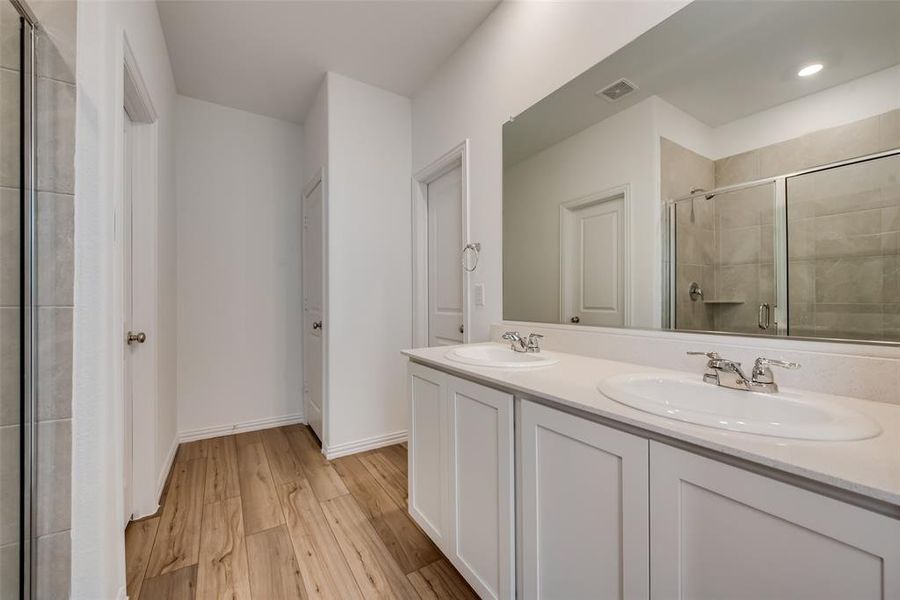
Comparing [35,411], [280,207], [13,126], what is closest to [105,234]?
[13,126]

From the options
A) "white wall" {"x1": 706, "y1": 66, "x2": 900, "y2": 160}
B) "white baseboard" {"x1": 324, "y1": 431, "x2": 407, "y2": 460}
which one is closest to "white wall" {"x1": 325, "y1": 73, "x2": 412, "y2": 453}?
"white baseboard" {"x1": 324, "y1": 431, "x2": 407, "y2": 460}

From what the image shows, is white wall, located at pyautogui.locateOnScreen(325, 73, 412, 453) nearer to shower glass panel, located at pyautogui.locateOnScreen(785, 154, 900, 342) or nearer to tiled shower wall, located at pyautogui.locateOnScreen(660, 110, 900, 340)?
tiled shower wall, located at pyautogui.locateOnScreen(660, 110, 900, 340)

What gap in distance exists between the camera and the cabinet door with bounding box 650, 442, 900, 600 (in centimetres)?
49

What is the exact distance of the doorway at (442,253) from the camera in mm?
2186

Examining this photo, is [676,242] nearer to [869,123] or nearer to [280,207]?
[869,123]

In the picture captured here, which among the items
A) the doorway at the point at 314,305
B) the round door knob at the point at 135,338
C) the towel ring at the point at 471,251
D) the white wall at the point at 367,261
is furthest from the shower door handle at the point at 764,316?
the round door knob at the point at 135,338

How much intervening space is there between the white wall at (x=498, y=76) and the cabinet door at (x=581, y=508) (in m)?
1.04

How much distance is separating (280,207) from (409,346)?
1610mm

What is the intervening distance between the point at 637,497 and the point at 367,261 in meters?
2.17

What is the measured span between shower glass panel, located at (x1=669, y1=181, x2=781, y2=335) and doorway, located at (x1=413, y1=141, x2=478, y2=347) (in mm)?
1106

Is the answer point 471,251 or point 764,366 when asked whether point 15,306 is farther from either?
point 764,366

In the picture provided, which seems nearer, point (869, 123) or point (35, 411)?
point (869, 123)

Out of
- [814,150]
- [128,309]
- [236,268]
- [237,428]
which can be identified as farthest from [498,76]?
[237,428]

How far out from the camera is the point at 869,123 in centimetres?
86
